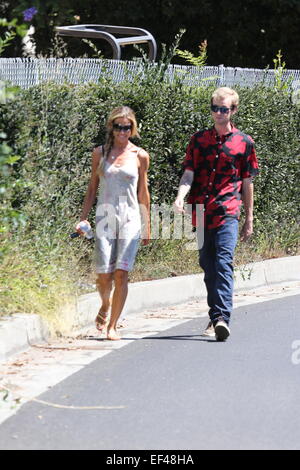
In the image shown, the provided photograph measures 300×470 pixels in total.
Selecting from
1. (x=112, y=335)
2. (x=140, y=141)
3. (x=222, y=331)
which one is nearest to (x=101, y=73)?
(x=140, y=141)

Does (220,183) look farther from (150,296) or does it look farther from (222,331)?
(150,296)

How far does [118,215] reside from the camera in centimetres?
948

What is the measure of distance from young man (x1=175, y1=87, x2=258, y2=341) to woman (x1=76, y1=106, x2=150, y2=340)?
0.41 m

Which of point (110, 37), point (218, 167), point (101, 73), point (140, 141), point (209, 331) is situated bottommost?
point (209, 331)

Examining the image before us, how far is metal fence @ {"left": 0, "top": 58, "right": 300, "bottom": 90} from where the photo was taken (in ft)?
37.9

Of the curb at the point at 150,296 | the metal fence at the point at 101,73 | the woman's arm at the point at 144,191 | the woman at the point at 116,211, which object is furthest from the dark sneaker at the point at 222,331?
the metal fence at the point at 101,73

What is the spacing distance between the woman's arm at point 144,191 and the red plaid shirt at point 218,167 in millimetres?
334

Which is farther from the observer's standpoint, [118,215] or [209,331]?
[209,331]

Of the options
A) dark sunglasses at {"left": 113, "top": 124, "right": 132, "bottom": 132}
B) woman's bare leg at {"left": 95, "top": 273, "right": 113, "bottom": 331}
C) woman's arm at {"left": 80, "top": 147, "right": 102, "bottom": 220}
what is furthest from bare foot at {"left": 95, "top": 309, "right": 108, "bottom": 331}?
dark sunglasses at {"left": 113, "top": 124, "right": 132, "bottom": 132}

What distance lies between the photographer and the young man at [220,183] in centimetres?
960

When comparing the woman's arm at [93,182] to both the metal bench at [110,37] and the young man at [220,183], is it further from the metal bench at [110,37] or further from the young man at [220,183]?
the metal bench at [110,37]

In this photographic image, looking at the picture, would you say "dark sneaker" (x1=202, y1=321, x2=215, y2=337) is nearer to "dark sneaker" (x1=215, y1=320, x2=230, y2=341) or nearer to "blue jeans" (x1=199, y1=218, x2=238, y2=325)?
"blue jeans" (x1=199, y1=218, x2=238, y2=325)

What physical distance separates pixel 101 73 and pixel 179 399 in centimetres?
586
